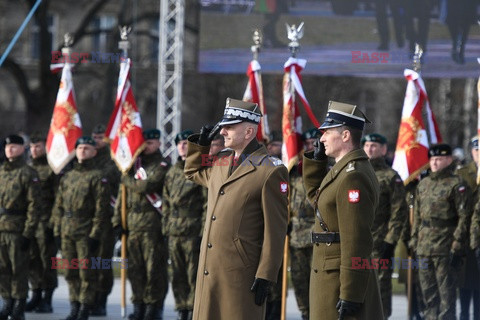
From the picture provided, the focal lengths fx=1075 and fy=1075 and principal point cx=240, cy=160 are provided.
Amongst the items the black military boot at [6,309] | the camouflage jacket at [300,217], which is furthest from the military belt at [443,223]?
the black military boot at [6,309]

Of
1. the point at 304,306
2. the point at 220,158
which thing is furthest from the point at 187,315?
the point at 220,158

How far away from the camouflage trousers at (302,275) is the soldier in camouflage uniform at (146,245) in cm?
146

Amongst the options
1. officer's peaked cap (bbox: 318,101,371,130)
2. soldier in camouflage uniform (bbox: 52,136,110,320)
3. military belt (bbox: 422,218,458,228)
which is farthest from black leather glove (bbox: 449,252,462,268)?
officer's peaked cap (bbox: 318,101,371,130)

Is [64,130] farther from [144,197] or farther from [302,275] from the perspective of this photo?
[302,275]

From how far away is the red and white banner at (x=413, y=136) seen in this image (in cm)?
1210

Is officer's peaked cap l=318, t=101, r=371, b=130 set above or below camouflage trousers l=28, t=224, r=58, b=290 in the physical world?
above

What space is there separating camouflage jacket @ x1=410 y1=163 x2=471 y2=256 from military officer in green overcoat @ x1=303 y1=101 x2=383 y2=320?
3.86 m

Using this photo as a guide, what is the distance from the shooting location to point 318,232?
6.73 metres

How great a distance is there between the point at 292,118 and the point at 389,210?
1.68 m

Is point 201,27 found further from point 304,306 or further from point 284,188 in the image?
point 284,188

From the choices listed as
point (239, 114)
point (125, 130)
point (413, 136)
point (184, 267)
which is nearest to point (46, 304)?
point (184, 267)

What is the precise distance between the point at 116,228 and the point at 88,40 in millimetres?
34963

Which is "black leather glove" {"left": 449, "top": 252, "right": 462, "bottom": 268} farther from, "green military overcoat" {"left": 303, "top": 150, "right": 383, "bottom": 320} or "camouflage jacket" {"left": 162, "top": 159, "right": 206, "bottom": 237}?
"green military overcoat" {"left": 303, "top": 150, "right": 383, "bottom": 320}

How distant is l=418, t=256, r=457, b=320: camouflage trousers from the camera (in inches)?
415
